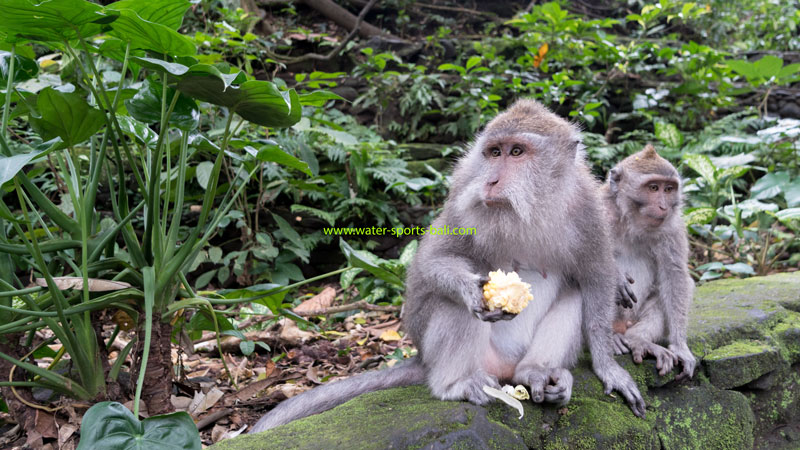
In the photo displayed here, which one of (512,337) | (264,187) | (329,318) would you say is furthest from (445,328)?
(264,187)

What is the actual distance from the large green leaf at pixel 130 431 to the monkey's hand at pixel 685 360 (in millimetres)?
2529

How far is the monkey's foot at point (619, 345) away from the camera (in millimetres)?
3281

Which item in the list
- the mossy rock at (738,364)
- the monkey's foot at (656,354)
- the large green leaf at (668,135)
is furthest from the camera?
the large green leaf at (668,135)

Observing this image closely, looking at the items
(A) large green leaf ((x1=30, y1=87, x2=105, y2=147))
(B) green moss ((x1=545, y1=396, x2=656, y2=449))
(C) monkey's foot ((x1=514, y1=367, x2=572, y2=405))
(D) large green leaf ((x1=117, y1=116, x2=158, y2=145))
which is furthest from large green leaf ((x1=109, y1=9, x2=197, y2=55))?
(B) green moss ((x1=545, y1=396, x2=656, y2=449))

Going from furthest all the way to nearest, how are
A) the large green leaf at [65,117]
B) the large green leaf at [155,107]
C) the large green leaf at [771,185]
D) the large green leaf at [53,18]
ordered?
the large green leaf at [771,185] < the large green leaf at [155,107] < the large green leaf at [65,117] < the large green leaf at [53,18]

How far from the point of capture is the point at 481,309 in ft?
8.52

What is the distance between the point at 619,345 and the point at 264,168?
4448 millimetres

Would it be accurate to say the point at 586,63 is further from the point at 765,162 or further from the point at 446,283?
the point at 446,283

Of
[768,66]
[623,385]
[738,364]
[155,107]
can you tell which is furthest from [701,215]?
[155,107]

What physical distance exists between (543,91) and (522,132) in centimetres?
592

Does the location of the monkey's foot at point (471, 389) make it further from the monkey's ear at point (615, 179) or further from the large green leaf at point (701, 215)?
the large green leaf at point (701, 215)

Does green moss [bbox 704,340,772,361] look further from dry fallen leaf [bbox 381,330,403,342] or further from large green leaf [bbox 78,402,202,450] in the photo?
large green leaf [bbox 78,402,202,450]

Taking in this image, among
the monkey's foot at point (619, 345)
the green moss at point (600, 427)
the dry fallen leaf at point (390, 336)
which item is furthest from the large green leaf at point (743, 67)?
the green moss at point (600, 427)

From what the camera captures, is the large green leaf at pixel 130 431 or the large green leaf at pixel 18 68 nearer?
the large green leaf at pixel 130 431
